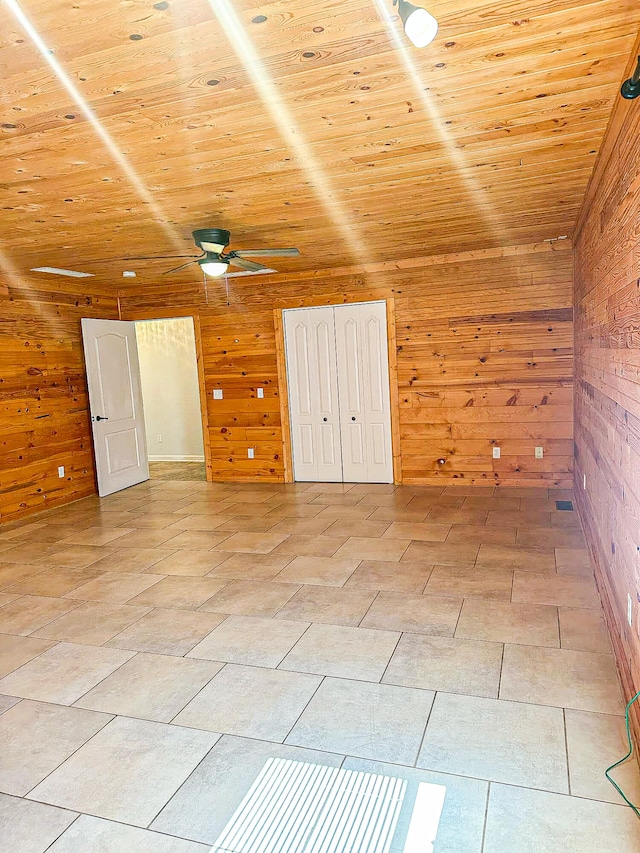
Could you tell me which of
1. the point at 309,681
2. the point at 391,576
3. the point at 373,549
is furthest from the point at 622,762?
the point at 373,549

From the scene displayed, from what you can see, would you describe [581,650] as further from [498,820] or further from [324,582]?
[324,582]

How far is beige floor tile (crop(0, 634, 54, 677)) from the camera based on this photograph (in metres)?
3.08

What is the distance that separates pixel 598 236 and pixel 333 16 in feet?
7.92

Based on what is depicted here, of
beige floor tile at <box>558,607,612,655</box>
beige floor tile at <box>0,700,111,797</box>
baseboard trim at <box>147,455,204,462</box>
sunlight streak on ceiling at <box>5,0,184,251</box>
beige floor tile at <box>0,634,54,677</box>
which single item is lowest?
beige floor tile at <box>0,700,111,797</box>

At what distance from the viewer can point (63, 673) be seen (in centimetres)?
297

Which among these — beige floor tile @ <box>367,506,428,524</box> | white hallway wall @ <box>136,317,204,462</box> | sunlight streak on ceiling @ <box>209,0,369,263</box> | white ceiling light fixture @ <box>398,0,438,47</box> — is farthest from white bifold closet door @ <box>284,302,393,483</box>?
white ceiling light fixture @ <box>398,0,438,47</box>

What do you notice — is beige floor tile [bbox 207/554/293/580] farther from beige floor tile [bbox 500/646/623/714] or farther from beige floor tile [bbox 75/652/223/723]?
beige floor tile [bbox 500/646/623/714]

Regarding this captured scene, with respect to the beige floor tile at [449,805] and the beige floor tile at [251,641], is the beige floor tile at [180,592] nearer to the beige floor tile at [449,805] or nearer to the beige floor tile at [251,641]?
the beige floor tile at [251,641]

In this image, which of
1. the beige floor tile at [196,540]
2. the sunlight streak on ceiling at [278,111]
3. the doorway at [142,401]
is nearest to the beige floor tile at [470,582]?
the beige floor tile at [196,540]

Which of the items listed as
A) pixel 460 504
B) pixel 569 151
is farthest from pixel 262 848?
pixel 460 504

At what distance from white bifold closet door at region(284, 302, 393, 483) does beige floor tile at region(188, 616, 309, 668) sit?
11.9ft

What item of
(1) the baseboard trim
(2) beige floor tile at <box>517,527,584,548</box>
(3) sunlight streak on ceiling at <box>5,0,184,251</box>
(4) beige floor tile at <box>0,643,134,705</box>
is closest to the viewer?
(3) sunlight streak on ceiling at <box>5,0,184,251</box>

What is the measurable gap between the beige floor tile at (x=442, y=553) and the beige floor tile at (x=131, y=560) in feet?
6.41

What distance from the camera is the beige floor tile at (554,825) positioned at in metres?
1.77
